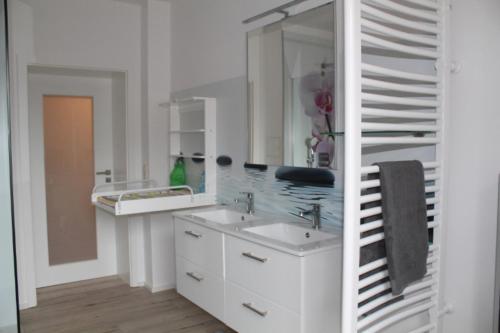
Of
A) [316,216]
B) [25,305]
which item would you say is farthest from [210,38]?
[25,305]

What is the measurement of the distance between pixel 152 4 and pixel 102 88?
105 centimetres

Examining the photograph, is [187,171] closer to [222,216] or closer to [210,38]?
[222,216]

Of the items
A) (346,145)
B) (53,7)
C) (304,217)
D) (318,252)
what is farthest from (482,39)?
(53,7)

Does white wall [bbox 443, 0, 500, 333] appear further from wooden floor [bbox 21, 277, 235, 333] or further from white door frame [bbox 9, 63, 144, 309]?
white door frame [bbox 9, 63, 144, 309]

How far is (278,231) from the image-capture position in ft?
8.64

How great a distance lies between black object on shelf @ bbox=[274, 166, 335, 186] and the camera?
95.8 inches

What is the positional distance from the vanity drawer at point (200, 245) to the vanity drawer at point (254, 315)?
0.58 feet

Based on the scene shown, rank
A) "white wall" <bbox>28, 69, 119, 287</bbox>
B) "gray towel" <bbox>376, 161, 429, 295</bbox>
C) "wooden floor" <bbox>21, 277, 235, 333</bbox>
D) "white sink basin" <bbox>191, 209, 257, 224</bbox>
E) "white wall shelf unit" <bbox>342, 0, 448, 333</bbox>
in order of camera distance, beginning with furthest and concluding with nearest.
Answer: "white wall" <bbox>28, 69, 119, 287</bbox>, "wooden floor" <bbox>21, 277, 235, 333</bbox>, "white sink basin" <bbox>191, 209, 257, 224</bbox>, "gray towel" <bbox>376, 161, 429, 295</bbox>, "white wall shelf unit" <bbox>342, 0, 448, 333</bbox>

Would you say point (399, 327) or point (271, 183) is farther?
point (271, 183)

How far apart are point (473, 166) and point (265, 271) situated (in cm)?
109

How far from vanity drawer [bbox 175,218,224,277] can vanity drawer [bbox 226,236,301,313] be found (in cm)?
10

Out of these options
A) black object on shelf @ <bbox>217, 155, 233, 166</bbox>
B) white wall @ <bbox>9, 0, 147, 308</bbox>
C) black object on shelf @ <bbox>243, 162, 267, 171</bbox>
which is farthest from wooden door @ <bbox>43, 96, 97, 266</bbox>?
black object on shelf @ <bbox>243, 162, 267, 171</bbox>

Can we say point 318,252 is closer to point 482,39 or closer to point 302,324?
point 302,324

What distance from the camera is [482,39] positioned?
1744 mm
